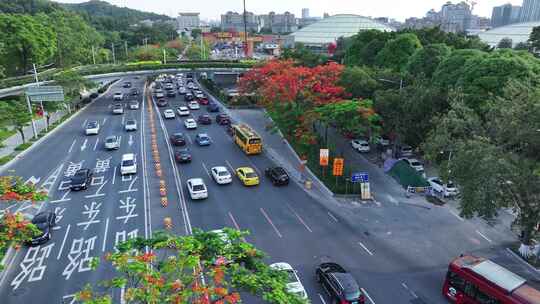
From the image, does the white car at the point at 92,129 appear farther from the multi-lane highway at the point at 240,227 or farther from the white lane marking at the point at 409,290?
the white lane marking at the point at 409,290

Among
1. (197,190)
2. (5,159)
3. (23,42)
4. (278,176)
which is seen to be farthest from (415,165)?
(23,42)

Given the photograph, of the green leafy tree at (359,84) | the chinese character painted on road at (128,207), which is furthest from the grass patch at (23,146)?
the green leafy tree at (359,84)

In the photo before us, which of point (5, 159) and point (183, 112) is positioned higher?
point (183, 112)

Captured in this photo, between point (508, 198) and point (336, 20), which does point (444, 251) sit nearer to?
point (508, 198)

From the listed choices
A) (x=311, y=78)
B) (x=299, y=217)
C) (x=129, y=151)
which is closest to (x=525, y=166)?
(x=299, y=217)

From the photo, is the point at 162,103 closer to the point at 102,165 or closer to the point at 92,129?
the point at 92,129

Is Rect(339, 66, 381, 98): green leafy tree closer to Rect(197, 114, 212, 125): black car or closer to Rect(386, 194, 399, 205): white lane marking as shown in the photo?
Rect(386, 194, 399, 205): white lane marking
